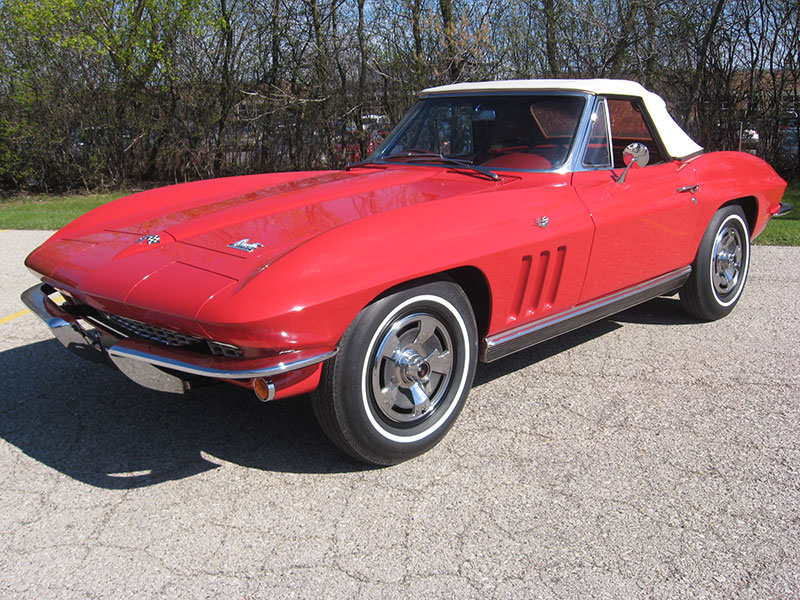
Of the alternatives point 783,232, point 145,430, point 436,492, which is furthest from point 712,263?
point 783,232

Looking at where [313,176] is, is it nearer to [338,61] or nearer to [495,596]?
[495,596]

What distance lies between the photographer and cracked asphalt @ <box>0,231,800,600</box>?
2256mm

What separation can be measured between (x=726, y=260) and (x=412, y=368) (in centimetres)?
289

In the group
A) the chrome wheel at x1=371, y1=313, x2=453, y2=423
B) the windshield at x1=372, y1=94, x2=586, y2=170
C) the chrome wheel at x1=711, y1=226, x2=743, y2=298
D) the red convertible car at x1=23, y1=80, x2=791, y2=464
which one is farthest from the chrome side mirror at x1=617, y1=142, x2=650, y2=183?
the chrome wheel at x1=371, y1=313, x2=453, y2=423

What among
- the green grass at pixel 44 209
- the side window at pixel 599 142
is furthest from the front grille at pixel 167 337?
the green grass at pixel 44 209

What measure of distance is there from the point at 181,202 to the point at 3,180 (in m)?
13.1

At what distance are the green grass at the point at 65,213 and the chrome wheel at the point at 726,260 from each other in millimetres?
2972

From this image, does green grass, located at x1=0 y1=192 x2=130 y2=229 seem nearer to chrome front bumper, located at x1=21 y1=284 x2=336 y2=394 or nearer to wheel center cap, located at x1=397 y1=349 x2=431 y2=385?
chrome front bumper, located at x1=21 y1=284 x2=336 y2=394

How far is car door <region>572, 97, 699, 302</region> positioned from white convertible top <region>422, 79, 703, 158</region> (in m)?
0.06

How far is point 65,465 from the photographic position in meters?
2.95

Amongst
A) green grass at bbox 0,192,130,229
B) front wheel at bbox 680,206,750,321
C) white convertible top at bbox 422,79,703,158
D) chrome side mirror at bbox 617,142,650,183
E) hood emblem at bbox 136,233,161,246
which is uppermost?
white convertible top at bbox 422,79,703,158

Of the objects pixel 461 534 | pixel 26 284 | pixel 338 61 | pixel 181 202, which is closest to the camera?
pixel 461 534

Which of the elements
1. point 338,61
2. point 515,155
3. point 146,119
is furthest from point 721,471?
point 146,119

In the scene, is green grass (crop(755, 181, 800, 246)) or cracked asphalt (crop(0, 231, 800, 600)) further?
green grass (crop(755, 181, 800, 246))
